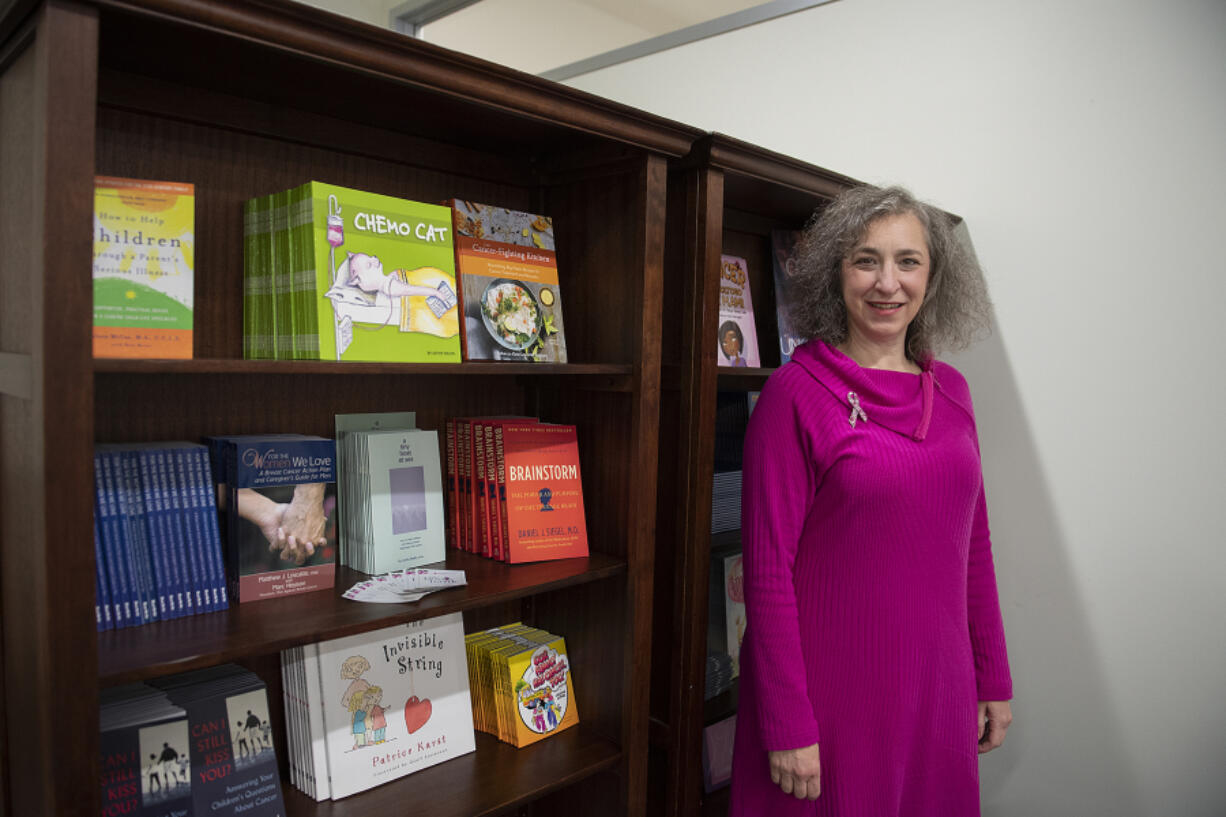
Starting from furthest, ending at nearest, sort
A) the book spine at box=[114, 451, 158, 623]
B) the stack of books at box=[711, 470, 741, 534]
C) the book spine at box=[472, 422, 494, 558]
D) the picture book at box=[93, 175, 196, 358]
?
the stack of books at box=[711, 470, 741, 534] < the book spine at box=[472, 422, 494, 558] < the book spine at box=[114, 451, 158, 623] < the picture book at box=[93, 175, 196, 358]

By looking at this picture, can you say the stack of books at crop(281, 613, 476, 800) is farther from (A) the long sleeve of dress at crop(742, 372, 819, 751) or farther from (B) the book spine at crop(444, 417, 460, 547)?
(A) the long sleeve of dress at crop(742, 372, 819, 751)

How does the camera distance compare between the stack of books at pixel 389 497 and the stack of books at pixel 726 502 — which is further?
the stack of books at pixel 726 502

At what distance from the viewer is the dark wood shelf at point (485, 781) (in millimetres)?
1364

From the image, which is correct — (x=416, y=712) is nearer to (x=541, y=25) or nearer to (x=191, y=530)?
(x=191, y=530)

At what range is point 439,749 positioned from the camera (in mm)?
1522

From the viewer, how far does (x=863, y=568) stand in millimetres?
1445

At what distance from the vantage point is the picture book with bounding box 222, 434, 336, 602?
124 cm

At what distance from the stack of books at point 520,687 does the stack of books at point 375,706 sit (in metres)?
0.08

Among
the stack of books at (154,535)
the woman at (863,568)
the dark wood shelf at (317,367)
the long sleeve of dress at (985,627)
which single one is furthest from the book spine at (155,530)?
the long sleeve of dress at (985,627)

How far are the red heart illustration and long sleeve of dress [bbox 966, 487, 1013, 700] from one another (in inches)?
43.1

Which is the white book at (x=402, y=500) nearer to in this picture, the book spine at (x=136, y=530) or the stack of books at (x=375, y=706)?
the stack of books at (x=375, y=706)

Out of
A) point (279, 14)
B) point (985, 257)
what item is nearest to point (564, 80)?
point (985, 257)

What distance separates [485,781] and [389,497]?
21.5 inches

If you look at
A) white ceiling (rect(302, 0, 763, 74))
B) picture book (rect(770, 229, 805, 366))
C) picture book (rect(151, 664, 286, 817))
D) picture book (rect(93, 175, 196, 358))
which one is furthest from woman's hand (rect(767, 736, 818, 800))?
white ceiling (rect(302, 0, 763, 74))
